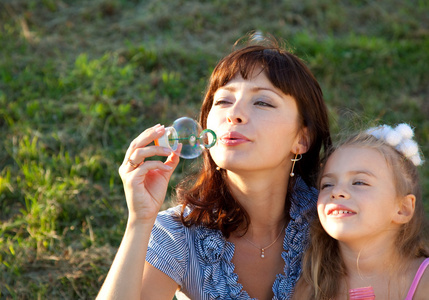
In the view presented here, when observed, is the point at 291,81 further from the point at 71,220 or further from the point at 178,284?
the point at 71,220

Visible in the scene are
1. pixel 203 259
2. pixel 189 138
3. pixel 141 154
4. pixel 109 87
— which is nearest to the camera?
pixel 141 154

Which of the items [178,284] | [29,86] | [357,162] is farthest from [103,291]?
[29,86]

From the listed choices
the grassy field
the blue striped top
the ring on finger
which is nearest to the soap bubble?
the ring on finger

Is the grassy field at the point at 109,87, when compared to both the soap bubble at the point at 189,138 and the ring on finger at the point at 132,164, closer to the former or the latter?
the soap bubble at the point at 189,138

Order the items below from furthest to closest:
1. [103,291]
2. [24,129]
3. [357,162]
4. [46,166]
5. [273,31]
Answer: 1. [273,31]
2. [24,129]
3. [46,166]
4. [357,162]
5. [103,291]

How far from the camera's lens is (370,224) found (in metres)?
2.47

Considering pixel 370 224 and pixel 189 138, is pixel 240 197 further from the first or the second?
pixel 370 224

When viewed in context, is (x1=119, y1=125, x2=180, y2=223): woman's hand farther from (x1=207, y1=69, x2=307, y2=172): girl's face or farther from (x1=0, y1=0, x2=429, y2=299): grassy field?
(x1=0, y1=0, x2=429, y2=299): grassy field

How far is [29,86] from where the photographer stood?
15.6ft

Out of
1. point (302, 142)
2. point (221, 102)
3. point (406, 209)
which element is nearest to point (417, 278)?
point (406, 209)

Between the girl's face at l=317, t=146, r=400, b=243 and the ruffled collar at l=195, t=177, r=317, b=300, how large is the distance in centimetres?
27

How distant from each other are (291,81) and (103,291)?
1.29 meters

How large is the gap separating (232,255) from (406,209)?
2.82ft

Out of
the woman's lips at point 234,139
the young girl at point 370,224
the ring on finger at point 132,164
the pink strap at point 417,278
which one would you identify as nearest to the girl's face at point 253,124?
the woman's lips at point 234,139
